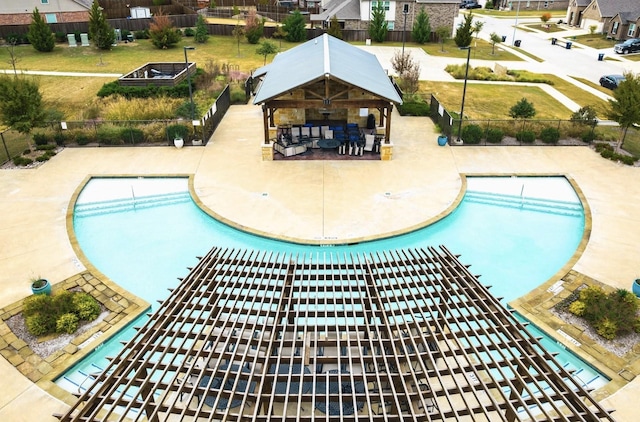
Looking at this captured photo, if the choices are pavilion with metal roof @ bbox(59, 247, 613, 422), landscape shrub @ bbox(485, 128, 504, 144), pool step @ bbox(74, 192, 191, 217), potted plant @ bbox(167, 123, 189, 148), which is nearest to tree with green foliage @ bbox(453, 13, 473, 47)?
landscape shrub @ bbox(485, 128, 504, 144)

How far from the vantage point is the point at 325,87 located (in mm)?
20938

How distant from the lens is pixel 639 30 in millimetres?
52312

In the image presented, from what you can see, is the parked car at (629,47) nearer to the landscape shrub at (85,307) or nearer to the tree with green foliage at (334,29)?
the tree with green foliage at (334,29)

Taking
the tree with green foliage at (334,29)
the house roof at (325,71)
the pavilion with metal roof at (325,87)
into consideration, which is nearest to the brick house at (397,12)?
the tree with green foliage at (334,29)

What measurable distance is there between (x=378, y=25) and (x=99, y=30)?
2790cm

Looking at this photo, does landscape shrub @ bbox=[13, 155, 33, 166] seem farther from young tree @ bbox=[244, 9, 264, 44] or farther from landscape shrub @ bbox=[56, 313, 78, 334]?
young tree @ bbox=[244, 9, 264, 44]

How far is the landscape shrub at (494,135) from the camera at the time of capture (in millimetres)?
24422

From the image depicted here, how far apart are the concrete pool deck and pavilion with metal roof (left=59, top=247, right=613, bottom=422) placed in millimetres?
4175

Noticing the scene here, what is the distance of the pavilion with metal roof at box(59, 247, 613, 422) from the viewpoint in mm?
7477

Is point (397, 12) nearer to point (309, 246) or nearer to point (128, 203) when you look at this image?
point (128, 203)

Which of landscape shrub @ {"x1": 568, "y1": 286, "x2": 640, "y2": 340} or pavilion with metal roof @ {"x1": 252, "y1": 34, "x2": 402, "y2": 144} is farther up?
pavilion with metal roof @ {"x1": 252, "y1": 34, "x2": 402, "y2": 144}

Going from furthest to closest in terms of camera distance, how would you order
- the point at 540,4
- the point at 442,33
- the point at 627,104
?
the point at 540,4 → the point at 442,33 → the point at 627,104

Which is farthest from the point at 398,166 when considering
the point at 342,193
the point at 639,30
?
the point at 639,30

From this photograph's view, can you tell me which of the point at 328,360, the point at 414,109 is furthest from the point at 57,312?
the point at 414,109
